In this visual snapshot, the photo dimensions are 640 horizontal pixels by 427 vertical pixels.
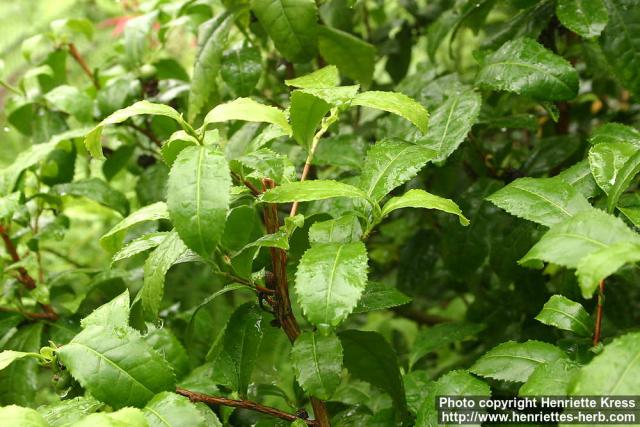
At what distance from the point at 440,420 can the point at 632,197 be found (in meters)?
0.41

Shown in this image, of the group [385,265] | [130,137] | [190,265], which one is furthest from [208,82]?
[385,265]

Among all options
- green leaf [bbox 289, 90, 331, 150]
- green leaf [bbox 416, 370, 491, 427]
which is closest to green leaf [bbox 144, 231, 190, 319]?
green leaf [bbox 289, 90, 331, 150]

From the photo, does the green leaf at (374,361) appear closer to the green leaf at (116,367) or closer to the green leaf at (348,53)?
the green leaf at (116,367)

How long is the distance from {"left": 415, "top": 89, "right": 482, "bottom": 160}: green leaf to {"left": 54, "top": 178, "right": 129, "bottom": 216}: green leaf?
2.19 feet

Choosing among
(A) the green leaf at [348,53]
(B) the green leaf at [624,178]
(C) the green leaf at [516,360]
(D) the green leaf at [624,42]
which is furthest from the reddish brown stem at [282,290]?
(D) the green leaf at [624,42]

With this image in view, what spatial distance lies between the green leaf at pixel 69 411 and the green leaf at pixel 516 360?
1.59ft

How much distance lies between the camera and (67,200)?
156 cm

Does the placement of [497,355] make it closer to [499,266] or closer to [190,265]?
[499,266]

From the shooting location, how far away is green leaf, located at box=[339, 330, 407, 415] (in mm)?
981

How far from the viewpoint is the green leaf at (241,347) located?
3.10 feet

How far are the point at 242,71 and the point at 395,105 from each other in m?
0.55

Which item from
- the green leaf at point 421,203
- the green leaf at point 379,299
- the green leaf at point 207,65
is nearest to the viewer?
the green leaf at point 421,203

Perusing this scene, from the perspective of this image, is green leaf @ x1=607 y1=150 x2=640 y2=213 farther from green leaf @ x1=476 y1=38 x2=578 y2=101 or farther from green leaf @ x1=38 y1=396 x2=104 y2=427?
green leaf @ x1=38 y1=396 x2=104 y2=427

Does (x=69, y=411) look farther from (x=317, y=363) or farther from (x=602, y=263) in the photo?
(x=602, y=263)
